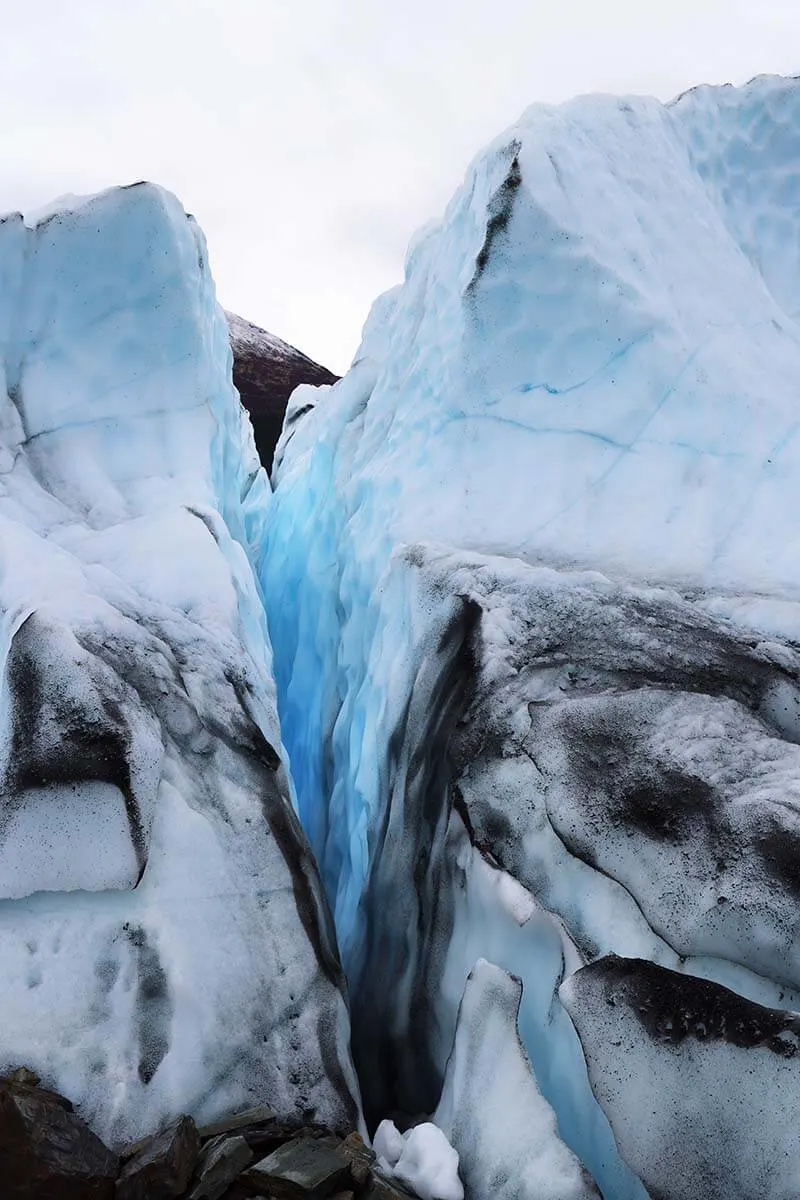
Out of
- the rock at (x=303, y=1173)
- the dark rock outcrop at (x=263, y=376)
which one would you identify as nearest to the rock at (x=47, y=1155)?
the rock at (x=303, y=1173)

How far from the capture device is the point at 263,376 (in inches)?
487

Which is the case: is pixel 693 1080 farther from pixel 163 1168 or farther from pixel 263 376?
pixel 263 376

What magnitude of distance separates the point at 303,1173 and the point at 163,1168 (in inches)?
10.1

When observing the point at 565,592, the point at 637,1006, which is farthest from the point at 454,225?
the point at 637,1006

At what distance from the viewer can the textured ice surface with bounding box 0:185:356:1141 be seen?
202 centimetres

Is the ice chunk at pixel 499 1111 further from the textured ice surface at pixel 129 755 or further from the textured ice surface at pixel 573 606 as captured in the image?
the textured ice surface at pixel 129 755

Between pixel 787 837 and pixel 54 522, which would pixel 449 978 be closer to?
pixel 787 837

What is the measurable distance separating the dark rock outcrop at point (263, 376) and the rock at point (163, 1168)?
11.0 metres

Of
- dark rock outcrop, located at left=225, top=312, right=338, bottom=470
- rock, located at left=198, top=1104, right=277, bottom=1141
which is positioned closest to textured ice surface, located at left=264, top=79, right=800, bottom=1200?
rock, located at left=198, top=1104, right=277, bottom=1141

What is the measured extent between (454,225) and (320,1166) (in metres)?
3.34

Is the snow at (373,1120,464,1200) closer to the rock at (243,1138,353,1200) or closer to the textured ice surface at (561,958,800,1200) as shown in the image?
the rock at (243,1138,353,1200)

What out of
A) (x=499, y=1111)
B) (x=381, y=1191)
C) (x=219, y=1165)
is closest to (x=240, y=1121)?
(x=219, y=1165)

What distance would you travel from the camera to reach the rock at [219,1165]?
167 centimetres

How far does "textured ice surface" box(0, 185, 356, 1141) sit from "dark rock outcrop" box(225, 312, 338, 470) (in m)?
8.61
